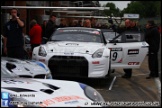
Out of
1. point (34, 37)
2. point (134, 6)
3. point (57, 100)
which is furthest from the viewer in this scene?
point (134, 6)

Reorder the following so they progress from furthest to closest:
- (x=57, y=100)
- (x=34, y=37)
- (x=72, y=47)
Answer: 1. (x=34, y=37)
2. (x=72, y=47)
3. (x=57, y=100)

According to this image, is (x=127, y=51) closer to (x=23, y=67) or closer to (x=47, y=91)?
(x=23, y=67)

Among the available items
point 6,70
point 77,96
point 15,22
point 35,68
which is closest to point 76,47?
point 15,22

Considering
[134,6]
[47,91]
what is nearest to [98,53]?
[47,91]

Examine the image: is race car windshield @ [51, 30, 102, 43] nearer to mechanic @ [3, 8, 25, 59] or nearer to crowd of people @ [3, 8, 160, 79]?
crowd of people @ [3, 8, 160, 79]

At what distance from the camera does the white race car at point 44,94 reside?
3.64 m

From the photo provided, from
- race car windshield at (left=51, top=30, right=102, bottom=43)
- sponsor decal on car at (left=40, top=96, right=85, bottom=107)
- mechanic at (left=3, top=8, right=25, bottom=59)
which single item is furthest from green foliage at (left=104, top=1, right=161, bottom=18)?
sponsor decal on car at (left=40, top=96, right=85, bottom=107)

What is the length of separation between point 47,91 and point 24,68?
1.81 meters

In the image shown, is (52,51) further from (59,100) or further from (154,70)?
(59,100)

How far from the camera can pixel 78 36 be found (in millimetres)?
9656

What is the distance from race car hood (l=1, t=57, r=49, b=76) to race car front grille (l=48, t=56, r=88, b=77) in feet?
6.47

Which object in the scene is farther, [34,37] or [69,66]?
[34,37]

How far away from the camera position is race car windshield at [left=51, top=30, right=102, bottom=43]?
9.58m

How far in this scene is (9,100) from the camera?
3.62 metres
